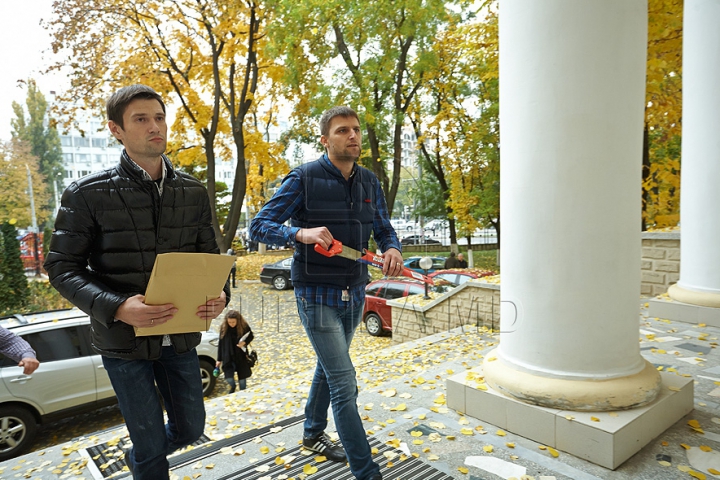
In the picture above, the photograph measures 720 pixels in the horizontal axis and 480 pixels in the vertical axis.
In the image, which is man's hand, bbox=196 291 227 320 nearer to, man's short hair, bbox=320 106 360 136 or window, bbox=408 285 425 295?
man's short hair, bbox=320 106 360 136

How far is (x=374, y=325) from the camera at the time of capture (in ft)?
36.9

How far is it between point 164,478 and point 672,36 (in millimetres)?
8175

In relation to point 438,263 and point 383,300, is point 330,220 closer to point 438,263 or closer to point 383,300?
point 383,300

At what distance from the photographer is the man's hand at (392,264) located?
8.35 ft

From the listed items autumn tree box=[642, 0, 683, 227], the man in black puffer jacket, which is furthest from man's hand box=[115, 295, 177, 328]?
autumn tree box=[642, 0, 683, 227]

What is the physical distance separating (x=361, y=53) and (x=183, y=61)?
19.2 ft

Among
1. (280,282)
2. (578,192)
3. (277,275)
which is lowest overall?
(280,282)

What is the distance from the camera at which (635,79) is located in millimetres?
2750

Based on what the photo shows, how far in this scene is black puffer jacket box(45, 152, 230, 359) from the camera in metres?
1.81

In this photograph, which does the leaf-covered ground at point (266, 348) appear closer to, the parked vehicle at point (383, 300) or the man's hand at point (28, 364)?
the parked vehicle at point (383, 300)

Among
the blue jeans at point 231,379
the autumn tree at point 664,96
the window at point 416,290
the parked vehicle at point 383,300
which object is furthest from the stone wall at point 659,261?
the blue jeans at point 231,379

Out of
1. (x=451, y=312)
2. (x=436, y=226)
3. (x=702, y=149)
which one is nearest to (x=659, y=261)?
(x=702, y=149)

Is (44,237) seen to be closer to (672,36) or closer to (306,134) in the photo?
(306,134)

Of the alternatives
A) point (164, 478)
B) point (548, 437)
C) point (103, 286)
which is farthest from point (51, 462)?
point (548, 437)
